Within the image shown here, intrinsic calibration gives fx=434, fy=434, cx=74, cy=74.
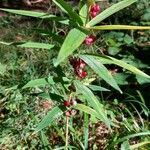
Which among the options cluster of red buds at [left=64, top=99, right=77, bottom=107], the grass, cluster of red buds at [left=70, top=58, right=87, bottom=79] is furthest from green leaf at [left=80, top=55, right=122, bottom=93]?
the grass

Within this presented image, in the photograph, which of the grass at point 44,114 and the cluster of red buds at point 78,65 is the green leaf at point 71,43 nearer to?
the cluster of red buds at point 78,65

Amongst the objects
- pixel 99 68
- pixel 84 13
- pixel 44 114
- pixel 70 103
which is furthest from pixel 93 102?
pixel 44 114

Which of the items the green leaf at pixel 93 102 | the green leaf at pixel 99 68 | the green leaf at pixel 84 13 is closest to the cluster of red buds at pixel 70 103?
the green leaf at pixel 93 102

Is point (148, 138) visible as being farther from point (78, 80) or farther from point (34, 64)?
point (34, 64)

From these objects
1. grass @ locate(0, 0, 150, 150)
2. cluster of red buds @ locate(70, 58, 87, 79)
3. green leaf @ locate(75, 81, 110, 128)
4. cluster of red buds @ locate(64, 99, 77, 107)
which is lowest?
grass @ locate(0, 0, 150, 150)

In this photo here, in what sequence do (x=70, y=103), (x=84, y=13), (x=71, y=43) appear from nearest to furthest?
(x=71, y=43) < (x=84, y=13) < (x=70, y=103)

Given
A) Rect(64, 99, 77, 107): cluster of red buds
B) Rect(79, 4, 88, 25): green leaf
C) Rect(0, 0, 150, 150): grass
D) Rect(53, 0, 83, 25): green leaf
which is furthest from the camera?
Rect(0, 0, 150, 150): grass

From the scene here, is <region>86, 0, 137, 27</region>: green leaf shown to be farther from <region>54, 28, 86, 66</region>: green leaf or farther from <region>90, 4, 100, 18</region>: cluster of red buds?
<region>54, 28, 86, 66</region>: green leaf

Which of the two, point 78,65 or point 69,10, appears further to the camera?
point 78,65

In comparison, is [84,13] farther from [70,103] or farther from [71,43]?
[70,103]
